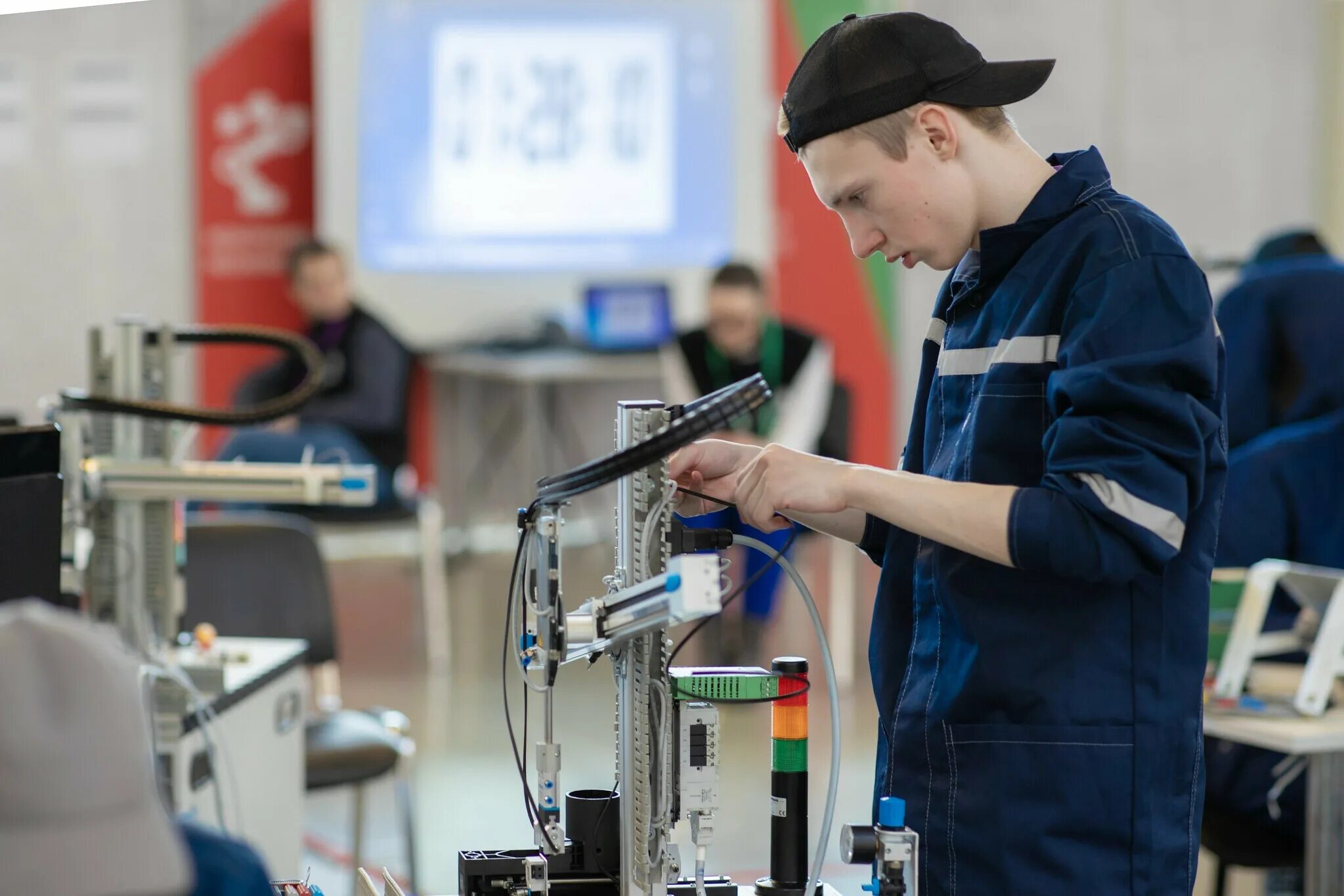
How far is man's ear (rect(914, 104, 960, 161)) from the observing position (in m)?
1.26

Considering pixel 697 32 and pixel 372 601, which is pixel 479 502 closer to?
pixel 372 601

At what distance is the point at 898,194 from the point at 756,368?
3.80 metres

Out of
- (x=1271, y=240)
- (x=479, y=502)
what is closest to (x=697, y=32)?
(x=479, y=502)

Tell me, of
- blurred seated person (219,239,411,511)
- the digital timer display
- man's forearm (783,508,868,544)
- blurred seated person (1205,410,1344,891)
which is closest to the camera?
man's forearm (783,508,868,544)

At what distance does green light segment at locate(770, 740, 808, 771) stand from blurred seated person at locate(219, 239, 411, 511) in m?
4.24

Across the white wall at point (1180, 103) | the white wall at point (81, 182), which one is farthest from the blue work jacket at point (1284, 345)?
the white wall at point (81, 182)

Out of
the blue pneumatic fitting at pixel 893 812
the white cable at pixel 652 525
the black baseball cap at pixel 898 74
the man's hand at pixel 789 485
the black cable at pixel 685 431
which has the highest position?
the black baseball cap at pixel 898 74

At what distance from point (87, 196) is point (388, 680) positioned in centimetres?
268

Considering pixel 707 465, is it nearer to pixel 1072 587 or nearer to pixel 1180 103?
pixel 1072 587

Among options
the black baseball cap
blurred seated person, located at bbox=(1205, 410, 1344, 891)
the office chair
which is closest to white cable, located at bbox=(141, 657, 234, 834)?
the office chair

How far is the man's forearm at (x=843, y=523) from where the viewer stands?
Result: 1445 millimetres

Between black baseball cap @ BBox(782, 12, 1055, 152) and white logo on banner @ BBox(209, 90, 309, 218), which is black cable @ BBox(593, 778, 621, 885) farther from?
white logo on banner @ BBox(209, 90, 309, 218)

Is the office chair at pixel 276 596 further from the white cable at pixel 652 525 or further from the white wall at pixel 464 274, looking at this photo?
the white wall at pixel 464 274

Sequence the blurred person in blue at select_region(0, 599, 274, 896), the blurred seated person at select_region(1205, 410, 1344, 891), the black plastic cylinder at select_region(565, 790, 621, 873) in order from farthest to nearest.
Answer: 1. the blurred seated person at select_region(1205, 410, 1344, 891)
2. the black plastic cylinder at select_region(565, 790, 621, 873)
3. the blurred person in blue at select_region(0, 599, 274, 896)
